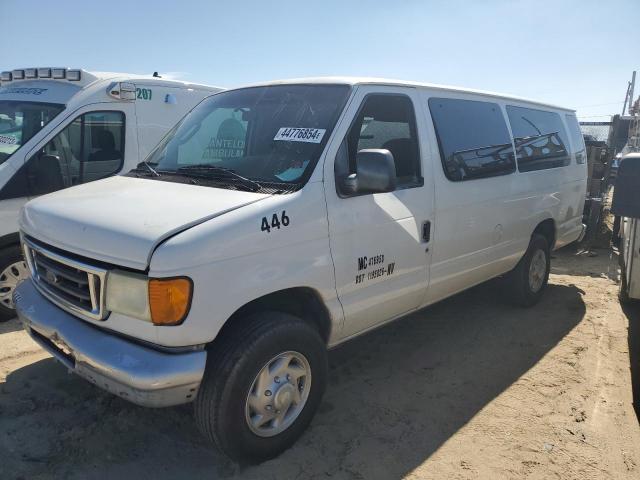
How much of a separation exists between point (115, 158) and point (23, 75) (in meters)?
1.29

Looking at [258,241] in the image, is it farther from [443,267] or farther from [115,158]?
[115,158]

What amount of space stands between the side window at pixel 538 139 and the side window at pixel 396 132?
66.9 inches

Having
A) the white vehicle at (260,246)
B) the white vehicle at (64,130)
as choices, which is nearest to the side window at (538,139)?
the white vehicle at (260,246)

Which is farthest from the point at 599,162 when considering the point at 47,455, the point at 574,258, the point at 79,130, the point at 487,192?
the point at 47,455

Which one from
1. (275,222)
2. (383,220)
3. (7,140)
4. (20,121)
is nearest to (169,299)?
(275,222)

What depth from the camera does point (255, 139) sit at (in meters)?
3.30

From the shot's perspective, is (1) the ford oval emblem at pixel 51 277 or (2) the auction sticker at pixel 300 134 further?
(2) the auction sticker at pixel 300 134

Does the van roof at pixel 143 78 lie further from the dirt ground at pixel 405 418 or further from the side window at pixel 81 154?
the dirt ground at pixel 405 418

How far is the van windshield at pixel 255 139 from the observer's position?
2.99m

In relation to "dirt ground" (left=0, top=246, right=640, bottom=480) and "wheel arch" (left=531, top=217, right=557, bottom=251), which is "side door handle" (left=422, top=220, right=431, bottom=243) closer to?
"dirt ground" (left=0, top=246, right=640, bottom=480)

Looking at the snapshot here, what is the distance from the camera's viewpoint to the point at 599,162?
938 centimetres

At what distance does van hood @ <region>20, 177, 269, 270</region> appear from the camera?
94.3 inches

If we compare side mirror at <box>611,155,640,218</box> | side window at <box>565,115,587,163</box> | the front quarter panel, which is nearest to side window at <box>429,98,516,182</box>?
side mirror at <box>611,155,640,218</box>

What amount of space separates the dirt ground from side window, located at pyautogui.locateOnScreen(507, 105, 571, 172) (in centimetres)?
174
